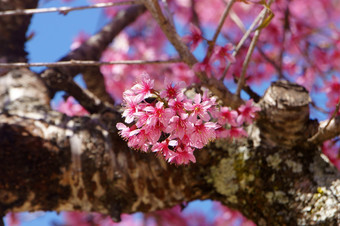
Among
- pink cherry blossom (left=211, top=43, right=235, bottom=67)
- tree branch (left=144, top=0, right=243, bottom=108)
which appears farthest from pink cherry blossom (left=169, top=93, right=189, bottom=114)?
pink cherry blossom (left=211, top=43, right=235, bottom=67)

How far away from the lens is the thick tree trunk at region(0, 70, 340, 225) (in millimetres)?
1688

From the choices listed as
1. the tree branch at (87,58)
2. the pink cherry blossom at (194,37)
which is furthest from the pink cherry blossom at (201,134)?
the pink cherry blossom at (194,37)

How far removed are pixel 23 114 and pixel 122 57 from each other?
2.54m

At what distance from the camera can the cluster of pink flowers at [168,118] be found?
1155 millimetres

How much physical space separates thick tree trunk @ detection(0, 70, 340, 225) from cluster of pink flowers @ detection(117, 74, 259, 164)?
0.54 m

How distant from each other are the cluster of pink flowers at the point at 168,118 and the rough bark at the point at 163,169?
0.55m

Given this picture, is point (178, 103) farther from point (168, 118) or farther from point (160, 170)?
point (160, 170)

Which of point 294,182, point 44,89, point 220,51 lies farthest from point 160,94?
point 44,89

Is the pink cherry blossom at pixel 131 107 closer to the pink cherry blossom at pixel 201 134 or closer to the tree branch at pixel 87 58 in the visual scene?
the pink cherry blossom at pixel 201 134

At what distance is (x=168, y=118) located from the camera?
1144mm

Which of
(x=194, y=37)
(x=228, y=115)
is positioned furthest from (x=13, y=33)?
(x=228, y=115)

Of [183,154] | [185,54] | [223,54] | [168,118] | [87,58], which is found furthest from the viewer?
[87,58]

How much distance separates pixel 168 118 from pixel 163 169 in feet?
2.31

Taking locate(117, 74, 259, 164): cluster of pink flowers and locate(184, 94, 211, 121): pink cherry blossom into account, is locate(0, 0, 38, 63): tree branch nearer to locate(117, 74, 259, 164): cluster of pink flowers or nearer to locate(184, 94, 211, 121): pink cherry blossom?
locate(117, 74, 259, 164): cluster of pink flowers
